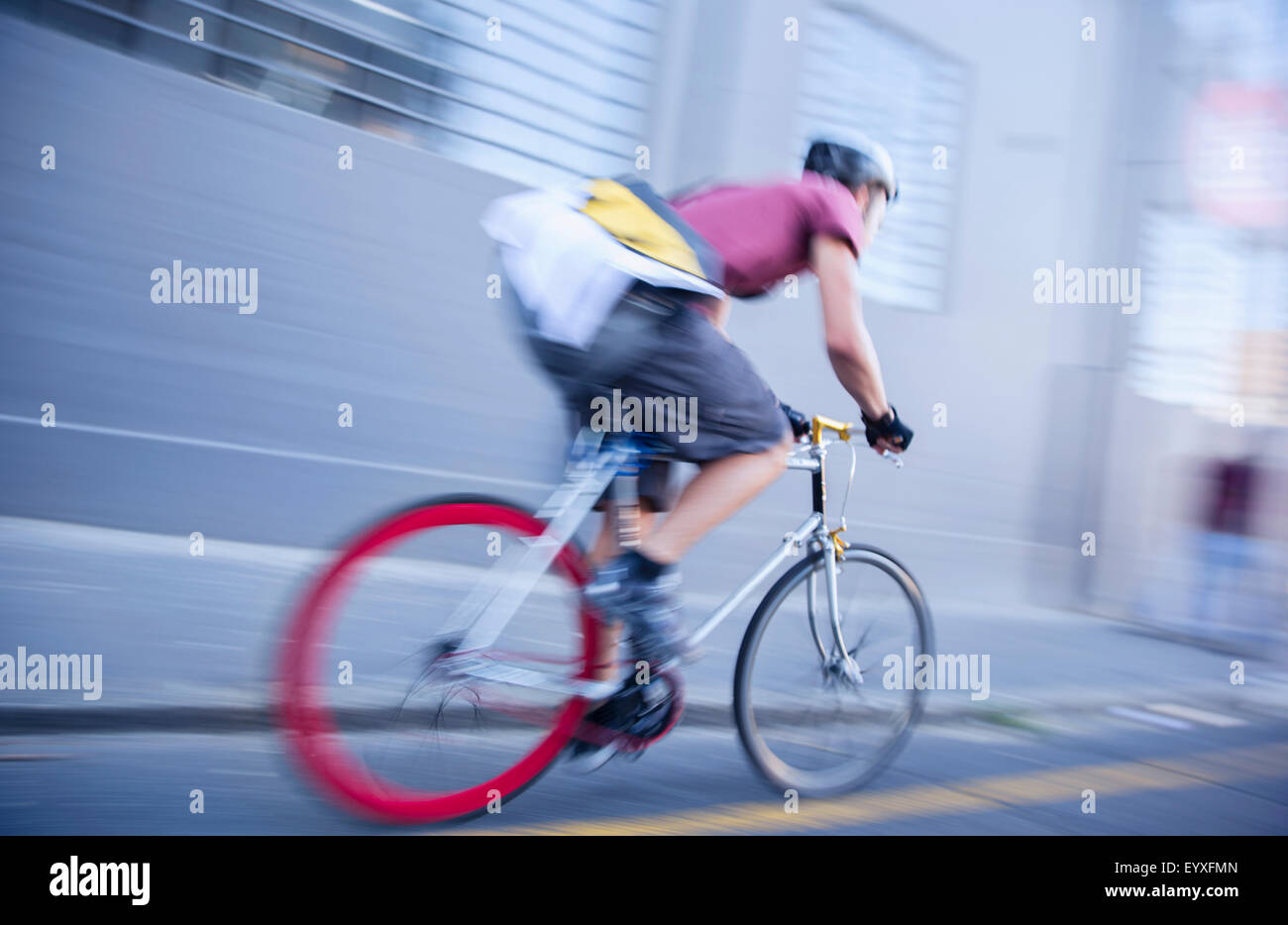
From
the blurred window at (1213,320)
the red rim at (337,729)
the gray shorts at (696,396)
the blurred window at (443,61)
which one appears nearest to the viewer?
the red rim at (337,729)

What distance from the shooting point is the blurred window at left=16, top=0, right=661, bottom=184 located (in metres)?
4.49

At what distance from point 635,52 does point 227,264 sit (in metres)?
2.78

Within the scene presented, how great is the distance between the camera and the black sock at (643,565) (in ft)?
7.49

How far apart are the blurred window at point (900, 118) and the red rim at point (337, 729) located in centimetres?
469

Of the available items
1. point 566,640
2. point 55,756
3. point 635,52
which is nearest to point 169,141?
point 635,52

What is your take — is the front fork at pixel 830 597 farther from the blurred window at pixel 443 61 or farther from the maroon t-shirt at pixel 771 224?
the blurred window at pixel 443 61

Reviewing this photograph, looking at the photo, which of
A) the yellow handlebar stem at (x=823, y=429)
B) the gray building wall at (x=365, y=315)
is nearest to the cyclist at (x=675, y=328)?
the yellow handlebar stem at (x=823, y=429)

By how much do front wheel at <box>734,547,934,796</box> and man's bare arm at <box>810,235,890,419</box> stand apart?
61cm

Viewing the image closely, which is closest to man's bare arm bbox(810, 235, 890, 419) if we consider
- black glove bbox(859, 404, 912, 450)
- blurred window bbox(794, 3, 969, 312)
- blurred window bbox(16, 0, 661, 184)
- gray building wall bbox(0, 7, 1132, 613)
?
black glove bbox(859, 404, 912, 450)

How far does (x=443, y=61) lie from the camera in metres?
5.19

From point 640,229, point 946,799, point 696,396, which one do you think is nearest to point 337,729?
point 696,396
